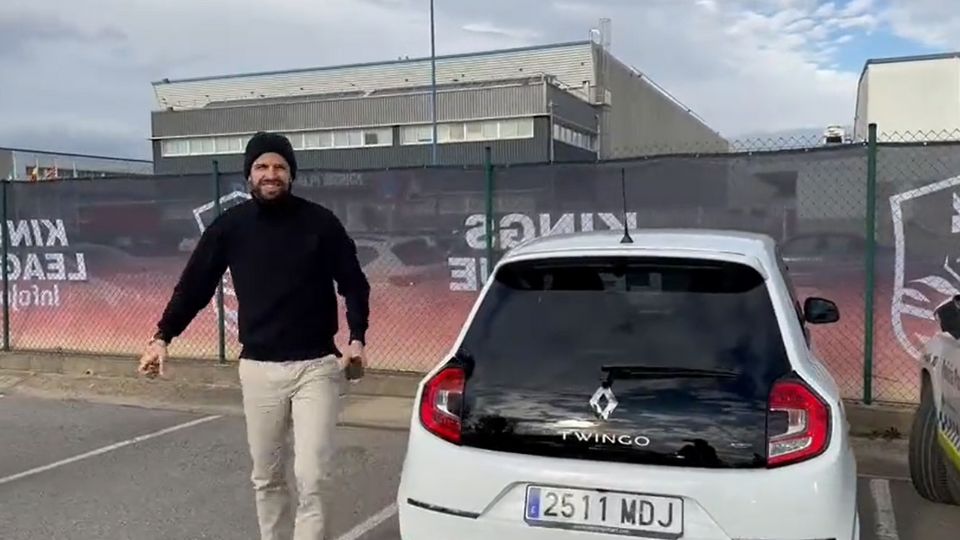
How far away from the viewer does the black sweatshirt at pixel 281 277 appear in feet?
12.8

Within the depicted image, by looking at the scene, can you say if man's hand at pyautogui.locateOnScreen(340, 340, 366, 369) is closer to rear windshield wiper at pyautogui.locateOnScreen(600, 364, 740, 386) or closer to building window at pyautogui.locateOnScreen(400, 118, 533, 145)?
rear windshield wiper at pyautogui.locateOnScreen(600, 364, 740, 386)

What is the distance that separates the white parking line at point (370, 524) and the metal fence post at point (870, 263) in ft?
Result: 13.2

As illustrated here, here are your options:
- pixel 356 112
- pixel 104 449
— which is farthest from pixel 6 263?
pixel 356 112

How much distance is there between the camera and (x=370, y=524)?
503 centimetres

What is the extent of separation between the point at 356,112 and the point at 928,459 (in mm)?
54274

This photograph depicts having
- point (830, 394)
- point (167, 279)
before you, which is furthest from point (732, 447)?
point (167, 279)

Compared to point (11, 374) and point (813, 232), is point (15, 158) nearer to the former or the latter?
point (11, 374)

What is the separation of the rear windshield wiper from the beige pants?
138cm

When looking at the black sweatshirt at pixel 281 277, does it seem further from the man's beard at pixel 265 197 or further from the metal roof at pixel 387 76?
the metal roof at pixel 387 76

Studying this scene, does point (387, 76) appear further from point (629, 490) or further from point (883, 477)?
point (629, 490)

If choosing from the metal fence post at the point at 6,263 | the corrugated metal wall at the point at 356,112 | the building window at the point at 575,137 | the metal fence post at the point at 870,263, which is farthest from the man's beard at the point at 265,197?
the building window at the point at 575,137

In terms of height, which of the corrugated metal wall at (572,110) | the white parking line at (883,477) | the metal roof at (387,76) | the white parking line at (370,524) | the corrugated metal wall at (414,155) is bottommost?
the white parking line at (883,477)

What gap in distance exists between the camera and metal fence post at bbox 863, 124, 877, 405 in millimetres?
7070

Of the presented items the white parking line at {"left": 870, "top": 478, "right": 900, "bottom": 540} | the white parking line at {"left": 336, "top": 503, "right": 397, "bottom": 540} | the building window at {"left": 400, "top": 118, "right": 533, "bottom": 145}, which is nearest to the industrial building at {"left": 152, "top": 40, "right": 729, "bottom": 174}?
the building window at {"left": 400, "top": 118, "right": 533, "bottom": 145}
